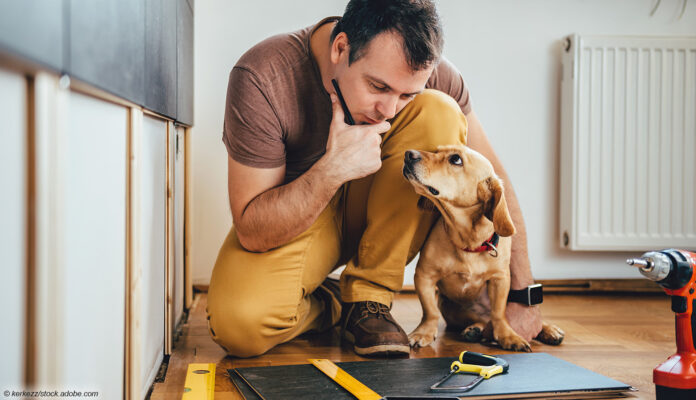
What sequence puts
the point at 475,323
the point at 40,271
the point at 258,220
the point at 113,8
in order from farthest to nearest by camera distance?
the point at 475,323 → the point at 258,220 → the point at 113,8 → the point at 40,271

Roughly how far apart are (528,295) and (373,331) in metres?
0.45

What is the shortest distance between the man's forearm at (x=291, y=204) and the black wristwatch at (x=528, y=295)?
0.61 meters

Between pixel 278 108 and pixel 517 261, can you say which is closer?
pixel 278 108

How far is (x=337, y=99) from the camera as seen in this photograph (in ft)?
4.77

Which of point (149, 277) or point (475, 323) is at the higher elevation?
point (149, 277)

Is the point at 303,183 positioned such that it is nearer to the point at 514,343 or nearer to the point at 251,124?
the point at 251,124

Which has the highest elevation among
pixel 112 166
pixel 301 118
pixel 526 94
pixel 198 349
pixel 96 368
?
pixel 526 94

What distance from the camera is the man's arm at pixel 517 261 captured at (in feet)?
5.49

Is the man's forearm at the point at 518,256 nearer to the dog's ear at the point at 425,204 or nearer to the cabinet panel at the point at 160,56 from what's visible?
the dog's ear at the point at 425,204

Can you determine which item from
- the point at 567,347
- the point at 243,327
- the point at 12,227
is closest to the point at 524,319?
the point at 567,347

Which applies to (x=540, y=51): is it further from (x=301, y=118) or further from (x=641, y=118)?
(x=301, y=118)

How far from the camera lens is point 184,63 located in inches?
72.3

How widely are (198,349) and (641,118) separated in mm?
1897

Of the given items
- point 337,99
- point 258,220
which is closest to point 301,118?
point 337,99
